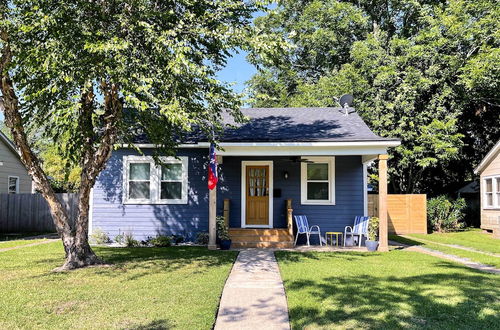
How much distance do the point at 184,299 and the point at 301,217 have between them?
21.4 ft

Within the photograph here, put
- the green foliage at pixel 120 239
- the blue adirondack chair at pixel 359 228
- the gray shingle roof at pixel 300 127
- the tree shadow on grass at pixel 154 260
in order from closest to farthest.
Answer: the tree shadow on grass at pixel 154 260, the gray shingle roof at pixel 300 127, the blue adirondack chair at pixel 359 228, the green foliage at pixel 120 239

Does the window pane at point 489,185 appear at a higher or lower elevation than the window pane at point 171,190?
higher

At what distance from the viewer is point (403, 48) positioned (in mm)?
19219

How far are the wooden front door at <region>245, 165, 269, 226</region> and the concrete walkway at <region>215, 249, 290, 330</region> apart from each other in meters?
3.60

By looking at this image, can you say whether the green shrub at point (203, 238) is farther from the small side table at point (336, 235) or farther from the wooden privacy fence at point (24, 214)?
the wooden privacy fence at point (24, 214)

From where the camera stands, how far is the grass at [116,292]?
4.57 meters

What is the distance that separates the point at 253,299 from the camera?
220 inches

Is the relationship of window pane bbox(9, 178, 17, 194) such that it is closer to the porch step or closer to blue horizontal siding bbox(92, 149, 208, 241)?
blue horizontal siding bbox(92, 149, 208, 241)

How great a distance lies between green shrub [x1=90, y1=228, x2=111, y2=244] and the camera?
37.6 ft

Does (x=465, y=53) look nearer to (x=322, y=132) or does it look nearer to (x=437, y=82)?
(x=437, y=82)

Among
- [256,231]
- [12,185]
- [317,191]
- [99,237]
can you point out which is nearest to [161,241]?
[99,237]

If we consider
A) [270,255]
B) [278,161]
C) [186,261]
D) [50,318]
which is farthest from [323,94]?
[50,318]

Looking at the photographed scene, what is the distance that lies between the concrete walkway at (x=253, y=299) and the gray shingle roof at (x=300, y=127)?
12.2 ft

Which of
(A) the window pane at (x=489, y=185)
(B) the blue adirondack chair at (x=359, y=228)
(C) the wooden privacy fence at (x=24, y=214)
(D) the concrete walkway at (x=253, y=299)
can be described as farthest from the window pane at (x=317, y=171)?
(C) the wooden privacy fence at (x=24, y=214)
